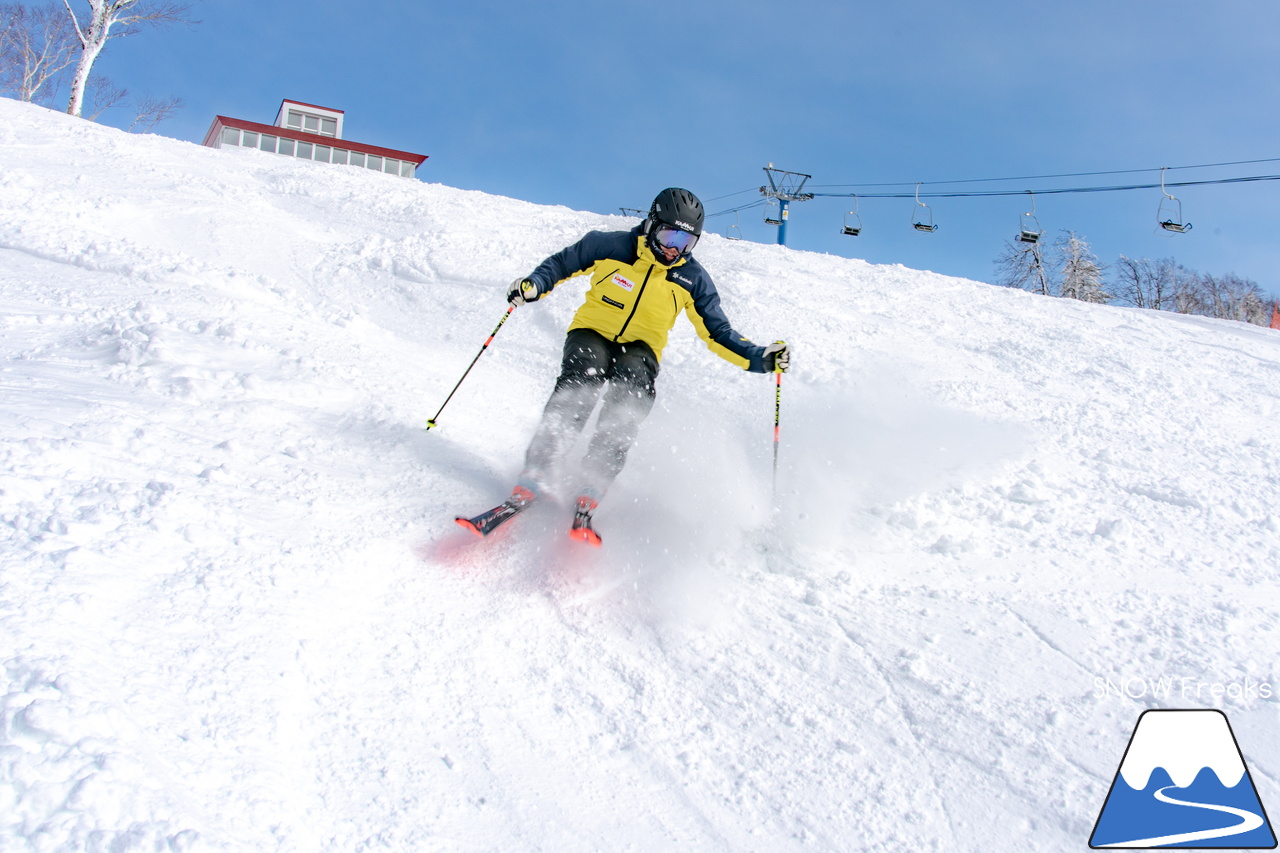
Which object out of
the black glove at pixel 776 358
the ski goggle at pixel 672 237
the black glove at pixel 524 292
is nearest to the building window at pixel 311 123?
the black glove at pixel 524 292

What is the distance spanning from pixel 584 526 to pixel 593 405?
830 millimetres

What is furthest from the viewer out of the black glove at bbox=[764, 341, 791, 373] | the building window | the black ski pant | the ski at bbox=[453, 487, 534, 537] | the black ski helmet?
the building window

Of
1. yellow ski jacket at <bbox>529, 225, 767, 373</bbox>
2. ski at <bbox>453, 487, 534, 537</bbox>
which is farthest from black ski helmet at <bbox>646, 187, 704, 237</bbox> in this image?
ski at <bbox>453, 487, 534, 537</bbox>

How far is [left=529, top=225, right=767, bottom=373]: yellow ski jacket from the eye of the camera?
4.16m

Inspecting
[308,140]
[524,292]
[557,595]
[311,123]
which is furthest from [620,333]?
[311,123]

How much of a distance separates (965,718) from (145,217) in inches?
371

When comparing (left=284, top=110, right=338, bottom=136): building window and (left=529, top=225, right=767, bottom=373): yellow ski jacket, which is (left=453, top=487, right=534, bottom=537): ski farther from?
(left=284, top=110, right=338, bottom=136): building window

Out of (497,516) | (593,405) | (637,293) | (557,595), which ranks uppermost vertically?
(637,293)

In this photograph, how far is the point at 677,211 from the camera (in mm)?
4047

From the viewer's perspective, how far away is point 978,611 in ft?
10.9

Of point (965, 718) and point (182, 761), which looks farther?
point (965, 718)

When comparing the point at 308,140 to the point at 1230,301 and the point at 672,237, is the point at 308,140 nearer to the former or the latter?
the point at 672,237

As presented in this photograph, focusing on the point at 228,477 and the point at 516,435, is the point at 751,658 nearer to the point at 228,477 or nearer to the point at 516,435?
the point at 228,477

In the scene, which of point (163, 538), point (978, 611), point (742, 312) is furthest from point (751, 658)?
point (742, 312)
